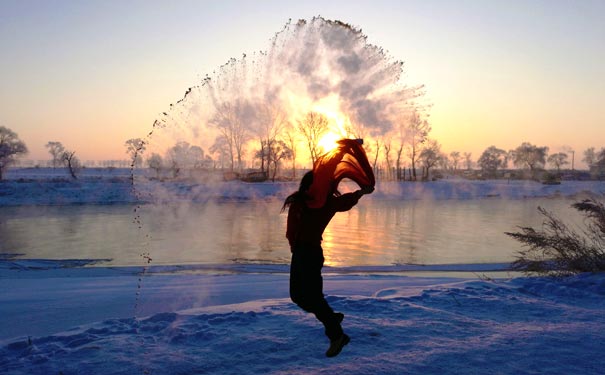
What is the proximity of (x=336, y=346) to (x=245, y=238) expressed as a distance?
1508 cm

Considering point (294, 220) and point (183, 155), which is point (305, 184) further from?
point (183, 155)

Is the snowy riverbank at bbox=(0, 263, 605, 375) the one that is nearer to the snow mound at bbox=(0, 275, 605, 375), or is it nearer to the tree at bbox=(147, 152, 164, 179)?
the snow mound at bbox=(0, 275, 605, 375)

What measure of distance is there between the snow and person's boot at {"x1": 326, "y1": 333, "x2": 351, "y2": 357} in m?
0.09

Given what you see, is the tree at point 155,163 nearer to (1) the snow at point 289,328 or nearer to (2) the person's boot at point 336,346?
(1) the snow at point 289,328

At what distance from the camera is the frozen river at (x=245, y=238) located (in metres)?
15.1

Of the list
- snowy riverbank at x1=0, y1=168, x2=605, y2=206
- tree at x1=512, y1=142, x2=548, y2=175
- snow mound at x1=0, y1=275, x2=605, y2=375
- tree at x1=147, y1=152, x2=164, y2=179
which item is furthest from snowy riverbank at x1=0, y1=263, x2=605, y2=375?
tree at x1=512, y1=142, x2=548, y2=175

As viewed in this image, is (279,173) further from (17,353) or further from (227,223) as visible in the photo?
(17,353)

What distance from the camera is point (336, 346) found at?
185 inches

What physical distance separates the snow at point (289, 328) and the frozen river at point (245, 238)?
553 centimetres

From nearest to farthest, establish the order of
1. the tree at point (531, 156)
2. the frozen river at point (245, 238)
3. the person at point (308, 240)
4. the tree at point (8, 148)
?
the person at point (308, 240), the frozen river at point (245, 238), the tree at point (8, 148), the tree at point (531, 156)

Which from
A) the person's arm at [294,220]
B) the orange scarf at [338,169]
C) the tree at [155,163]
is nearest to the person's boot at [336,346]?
the person's arm at [294,220]

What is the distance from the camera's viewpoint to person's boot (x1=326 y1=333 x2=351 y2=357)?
15.4 ft

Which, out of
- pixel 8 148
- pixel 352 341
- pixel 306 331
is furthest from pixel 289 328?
pixel 8 148

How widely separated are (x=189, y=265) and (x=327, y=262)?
3.88 meters
